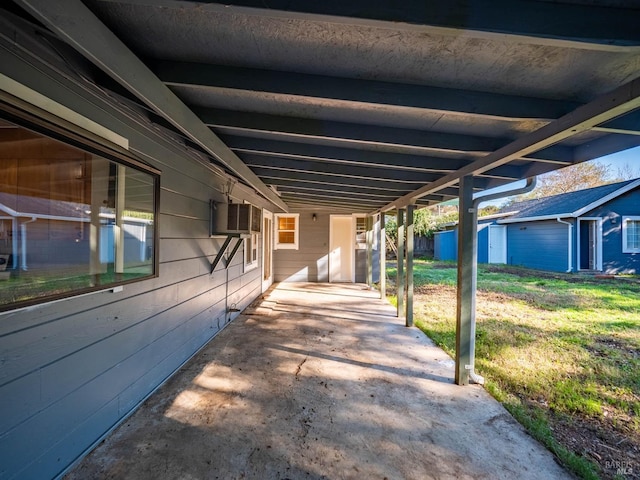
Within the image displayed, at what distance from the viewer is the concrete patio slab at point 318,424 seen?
173cm

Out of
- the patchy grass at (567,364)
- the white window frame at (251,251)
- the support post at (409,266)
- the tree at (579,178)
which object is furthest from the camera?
the tree at (579,178)

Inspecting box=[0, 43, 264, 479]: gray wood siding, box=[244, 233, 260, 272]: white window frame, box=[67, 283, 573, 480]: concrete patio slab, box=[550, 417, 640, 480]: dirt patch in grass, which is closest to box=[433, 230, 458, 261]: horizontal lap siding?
box=[244, 233, 260, 272]: white window frame

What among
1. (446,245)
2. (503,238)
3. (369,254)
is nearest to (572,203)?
(503,238)

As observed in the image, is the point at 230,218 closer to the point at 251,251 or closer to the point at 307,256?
the point at 251,251

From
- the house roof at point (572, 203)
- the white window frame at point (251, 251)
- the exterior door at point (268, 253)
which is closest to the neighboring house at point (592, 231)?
the house roof at point (572, 203)

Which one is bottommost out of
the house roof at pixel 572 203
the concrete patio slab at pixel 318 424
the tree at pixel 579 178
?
the concrete patio slab at pixel 318 424

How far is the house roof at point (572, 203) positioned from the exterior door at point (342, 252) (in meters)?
8.16

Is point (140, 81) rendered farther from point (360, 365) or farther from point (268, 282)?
point (268, 282)

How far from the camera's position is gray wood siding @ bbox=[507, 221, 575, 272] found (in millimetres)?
10906

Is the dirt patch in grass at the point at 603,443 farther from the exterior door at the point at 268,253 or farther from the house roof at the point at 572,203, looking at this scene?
the house roof at the point at 572,203

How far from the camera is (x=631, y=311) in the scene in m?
5.32

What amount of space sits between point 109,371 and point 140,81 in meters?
1.82

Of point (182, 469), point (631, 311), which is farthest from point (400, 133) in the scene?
point (631, 311)

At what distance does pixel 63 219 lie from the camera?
158 centimetres
